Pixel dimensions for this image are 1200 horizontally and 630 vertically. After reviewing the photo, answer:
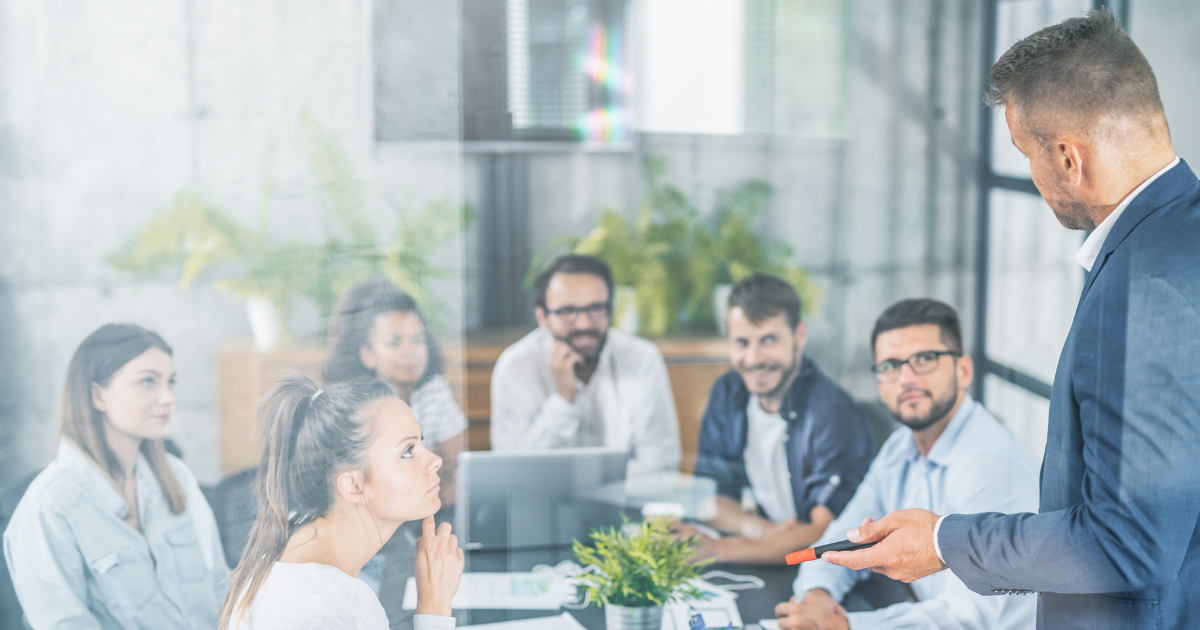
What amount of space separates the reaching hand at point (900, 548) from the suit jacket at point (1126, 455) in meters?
0.04

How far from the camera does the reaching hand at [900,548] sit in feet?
4.38

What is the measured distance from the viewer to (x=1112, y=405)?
1172 mm

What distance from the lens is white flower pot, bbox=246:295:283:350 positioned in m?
1.79

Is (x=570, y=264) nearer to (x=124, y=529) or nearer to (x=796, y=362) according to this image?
(x=796, y=362)

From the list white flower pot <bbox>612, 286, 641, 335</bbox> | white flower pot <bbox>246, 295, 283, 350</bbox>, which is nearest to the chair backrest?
white flower pot <bbox>246, 295, 283, 350</bbox>

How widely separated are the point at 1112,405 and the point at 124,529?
1727mm

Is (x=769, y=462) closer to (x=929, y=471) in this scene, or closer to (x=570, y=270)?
(x=929, y=471)

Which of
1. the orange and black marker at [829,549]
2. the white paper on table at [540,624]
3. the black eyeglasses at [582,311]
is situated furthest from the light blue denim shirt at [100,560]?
the black eyeglasses at [582,311]

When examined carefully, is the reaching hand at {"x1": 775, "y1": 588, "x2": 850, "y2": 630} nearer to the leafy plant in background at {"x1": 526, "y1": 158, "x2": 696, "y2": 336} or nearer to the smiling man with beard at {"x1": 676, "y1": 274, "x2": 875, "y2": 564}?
the smiling man with beard at {"x1": 676, "y1": 274, "x2": 875, "y2": 564}

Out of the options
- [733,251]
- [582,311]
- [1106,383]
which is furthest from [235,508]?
[733,251]

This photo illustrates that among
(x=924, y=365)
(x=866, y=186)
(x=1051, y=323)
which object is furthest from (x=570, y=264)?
(x=1051, y=323)

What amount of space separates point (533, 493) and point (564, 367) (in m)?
0.57

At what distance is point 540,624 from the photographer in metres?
1.87

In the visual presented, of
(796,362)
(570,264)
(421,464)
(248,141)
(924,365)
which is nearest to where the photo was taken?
(421,464)
